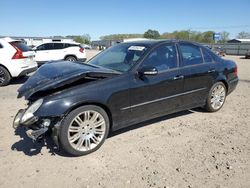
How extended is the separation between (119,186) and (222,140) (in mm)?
2079

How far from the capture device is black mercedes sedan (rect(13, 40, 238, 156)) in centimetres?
320

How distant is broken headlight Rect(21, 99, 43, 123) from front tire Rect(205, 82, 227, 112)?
348 centimetres

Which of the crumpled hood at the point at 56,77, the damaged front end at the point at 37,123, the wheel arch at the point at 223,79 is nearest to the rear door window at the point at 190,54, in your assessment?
the wheel arch at the point at 223,79

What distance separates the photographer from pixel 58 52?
13.1 metres

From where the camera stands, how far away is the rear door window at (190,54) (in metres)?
4.51

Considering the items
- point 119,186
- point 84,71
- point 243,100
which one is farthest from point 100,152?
point 243,100

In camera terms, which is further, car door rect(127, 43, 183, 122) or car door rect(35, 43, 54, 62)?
car door rect(35, 43, 54, 62)

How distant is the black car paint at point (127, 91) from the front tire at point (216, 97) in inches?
6.3

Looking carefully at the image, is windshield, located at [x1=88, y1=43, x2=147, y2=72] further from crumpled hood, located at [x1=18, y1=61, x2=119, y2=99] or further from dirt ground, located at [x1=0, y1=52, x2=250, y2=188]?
dirt ground, located at [x1=0, y1=52, x2=250, y2=188]

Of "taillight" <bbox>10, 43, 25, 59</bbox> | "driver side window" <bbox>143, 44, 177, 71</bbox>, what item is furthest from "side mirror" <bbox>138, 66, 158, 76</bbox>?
"taillight" <bbox>10, 43, 25, 59</bbox>

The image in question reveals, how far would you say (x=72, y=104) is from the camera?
10.5ft

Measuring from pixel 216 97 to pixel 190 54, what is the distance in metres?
1.26

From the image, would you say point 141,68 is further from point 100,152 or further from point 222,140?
point 222,140

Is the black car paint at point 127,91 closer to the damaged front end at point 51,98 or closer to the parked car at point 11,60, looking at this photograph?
the damaged front end at point 51,98
